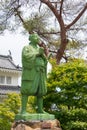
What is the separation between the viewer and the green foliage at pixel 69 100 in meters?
10.4

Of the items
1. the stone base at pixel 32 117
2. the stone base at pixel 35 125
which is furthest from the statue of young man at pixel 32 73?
the stone base at pixel 35 125

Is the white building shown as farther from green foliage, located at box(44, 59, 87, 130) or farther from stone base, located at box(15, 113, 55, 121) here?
stone base, located at box(15, 113, 55, 121)

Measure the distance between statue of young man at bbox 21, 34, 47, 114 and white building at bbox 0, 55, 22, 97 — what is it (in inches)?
706

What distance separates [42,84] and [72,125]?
8.96ft

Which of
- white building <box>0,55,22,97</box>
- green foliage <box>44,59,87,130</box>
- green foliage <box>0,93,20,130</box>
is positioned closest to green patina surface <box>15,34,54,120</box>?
green foliage <box>44,59,87,130</box>

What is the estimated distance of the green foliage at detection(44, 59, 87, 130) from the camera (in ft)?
34.0

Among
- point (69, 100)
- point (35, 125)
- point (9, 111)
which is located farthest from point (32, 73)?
point (9, 111)

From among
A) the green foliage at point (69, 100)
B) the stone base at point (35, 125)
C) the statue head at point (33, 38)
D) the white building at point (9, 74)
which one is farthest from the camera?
the white building at point (9, 74)

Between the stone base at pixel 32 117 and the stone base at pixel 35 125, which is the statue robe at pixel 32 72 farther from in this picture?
the stone base at pixel 35 125

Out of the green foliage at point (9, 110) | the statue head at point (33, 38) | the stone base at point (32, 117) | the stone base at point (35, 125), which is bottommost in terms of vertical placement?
the stone base at point (35, 125)

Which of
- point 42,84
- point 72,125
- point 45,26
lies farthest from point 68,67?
point 45,26

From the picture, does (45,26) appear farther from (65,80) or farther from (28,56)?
(28,56)

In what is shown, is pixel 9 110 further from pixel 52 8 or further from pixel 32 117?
pixel 32 117

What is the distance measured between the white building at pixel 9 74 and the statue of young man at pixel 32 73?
17.9 meters
